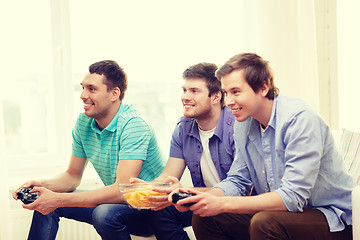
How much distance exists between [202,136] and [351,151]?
712 millimetres

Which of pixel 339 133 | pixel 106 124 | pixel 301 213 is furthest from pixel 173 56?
pixel 301 213

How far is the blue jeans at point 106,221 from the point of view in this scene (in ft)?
6.72

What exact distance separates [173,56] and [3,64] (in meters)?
1.16

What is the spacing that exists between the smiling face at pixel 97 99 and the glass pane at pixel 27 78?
873 mm

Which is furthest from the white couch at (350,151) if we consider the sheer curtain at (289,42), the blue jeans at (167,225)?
the sheer curtain at (289,42)

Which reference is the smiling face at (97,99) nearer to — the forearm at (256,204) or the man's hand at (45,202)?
the man's hand at (45,202)

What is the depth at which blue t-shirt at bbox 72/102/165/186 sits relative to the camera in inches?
87.1

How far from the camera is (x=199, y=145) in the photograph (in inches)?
89.6

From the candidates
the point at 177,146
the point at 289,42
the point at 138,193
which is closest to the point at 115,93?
the point at 177,146

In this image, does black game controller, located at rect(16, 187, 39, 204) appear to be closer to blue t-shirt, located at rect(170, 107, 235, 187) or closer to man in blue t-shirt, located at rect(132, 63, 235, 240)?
man in blue t-shirt, located at rect(132, 63, 235, 240)

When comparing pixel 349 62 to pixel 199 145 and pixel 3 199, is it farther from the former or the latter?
pixel 3 199

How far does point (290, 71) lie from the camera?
130 inches

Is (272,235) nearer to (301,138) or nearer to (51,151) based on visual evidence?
(301,138)

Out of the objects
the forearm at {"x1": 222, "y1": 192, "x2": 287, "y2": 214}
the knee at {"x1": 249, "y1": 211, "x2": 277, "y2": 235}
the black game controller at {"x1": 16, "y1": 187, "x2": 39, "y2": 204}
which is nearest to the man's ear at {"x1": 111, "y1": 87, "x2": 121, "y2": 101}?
the black game controller at {"x1": 16, "y1": 187, "x2": 39, "y2": 204}
